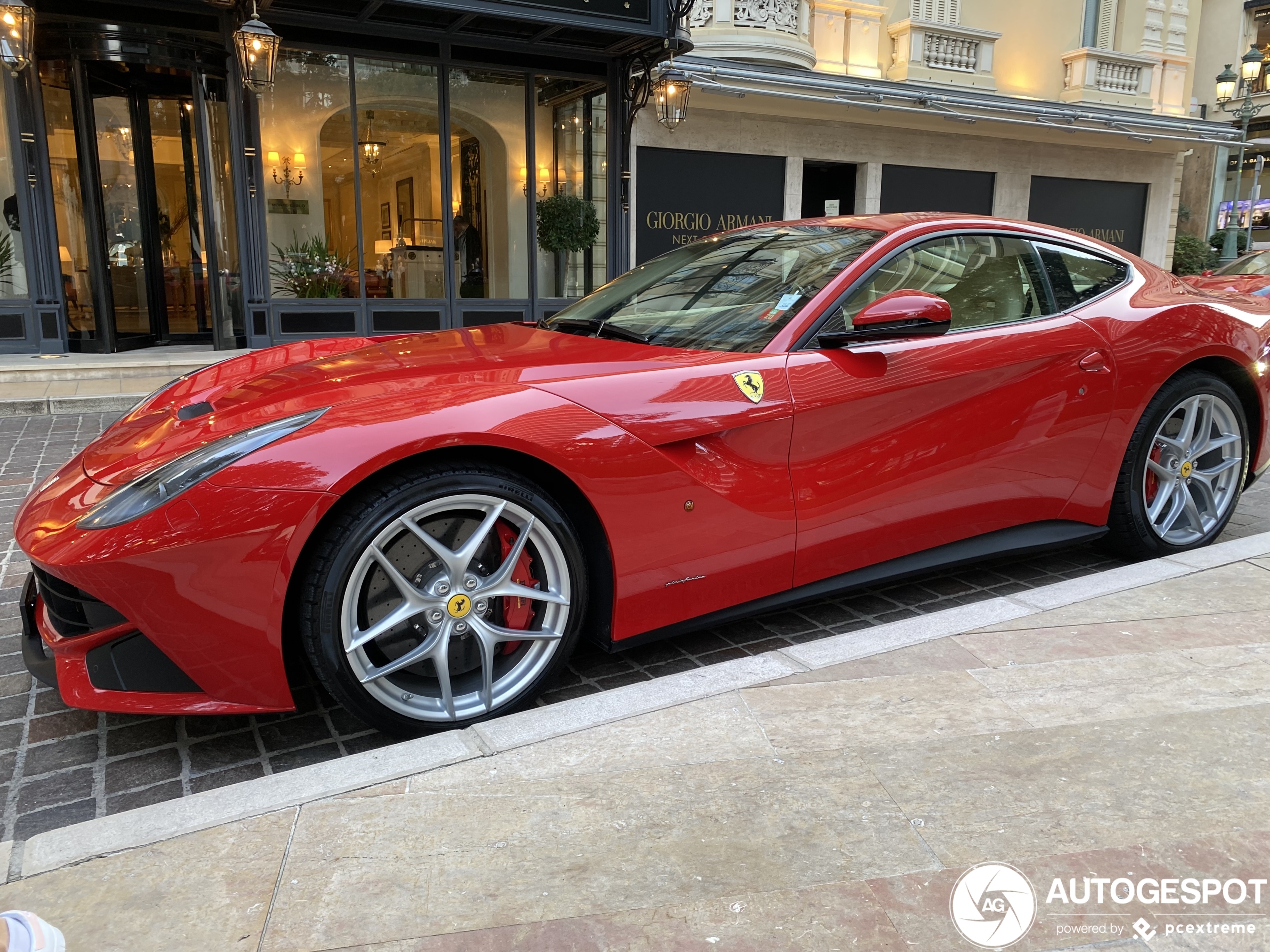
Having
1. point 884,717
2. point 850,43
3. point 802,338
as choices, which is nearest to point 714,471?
point 802,338

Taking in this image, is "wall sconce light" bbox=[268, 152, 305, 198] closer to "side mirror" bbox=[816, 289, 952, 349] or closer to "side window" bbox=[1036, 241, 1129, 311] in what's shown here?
"side window" bbox=[1036, 241, 1129, 311]

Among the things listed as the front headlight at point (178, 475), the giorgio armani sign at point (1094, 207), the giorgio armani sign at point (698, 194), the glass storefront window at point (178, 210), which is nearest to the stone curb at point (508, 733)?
the front headlight at point (178, 475)

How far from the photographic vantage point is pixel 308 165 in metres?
10.9

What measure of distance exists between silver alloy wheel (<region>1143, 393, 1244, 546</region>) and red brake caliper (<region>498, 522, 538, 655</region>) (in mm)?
2678

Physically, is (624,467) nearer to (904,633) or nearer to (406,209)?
(904,633)

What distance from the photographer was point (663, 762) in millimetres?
2279

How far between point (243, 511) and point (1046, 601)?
8.85 feet

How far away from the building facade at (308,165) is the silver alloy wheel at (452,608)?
869cm

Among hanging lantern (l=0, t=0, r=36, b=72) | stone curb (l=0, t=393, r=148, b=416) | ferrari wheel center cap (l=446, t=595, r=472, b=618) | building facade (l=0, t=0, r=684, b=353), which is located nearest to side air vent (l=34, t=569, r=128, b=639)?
ferrari wheel center cap (l=446, t=595, r=472, b=618)

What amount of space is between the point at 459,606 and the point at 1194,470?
3.28m

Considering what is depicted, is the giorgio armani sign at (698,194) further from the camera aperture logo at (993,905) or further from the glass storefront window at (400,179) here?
the camera aperture logo at (993,905)

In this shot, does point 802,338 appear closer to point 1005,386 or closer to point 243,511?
point 1005,386

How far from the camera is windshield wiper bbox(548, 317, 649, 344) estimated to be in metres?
3.21

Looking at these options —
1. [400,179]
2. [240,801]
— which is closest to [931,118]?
[400,179]
